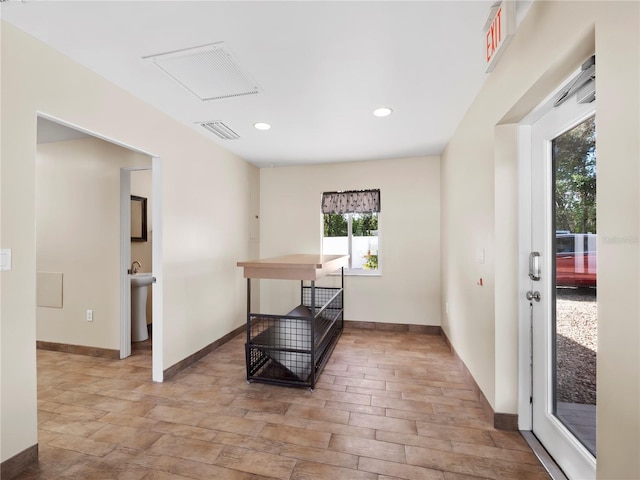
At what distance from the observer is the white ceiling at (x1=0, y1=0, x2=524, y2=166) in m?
1.48

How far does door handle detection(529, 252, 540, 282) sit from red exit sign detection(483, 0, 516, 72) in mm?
1156

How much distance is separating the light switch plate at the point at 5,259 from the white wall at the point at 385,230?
3181mm

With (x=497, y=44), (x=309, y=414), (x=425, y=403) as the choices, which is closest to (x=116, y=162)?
(x=309, y=414)

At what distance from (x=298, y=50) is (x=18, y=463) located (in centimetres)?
285

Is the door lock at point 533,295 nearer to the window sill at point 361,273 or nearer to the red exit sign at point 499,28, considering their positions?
the red exit sign at point 499,28

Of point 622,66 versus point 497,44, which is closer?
point 622,66

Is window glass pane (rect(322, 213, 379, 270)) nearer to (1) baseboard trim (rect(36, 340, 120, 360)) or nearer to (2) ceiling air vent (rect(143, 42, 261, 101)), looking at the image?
(2) ceiling air vent (rect(143, 42, 261, 101))

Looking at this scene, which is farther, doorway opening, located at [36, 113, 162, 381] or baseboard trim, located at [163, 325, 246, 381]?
doorway opening, located at [36, 113, 162, 381]

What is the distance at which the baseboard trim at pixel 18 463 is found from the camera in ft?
5.06

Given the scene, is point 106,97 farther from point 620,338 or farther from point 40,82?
point 620,338

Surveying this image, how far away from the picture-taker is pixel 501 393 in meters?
1.97

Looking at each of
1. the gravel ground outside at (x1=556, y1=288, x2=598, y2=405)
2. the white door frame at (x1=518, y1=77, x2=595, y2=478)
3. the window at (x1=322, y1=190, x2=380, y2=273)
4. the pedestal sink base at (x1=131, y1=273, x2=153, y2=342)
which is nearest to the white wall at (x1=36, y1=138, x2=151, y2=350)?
the pedestal sink base at (x1=131, y1=273, x2=153, y2=342)

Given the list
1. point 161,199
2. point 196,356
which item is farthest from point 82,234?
point 196,356

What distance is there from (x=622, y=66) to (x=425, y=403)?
7.57 feet
